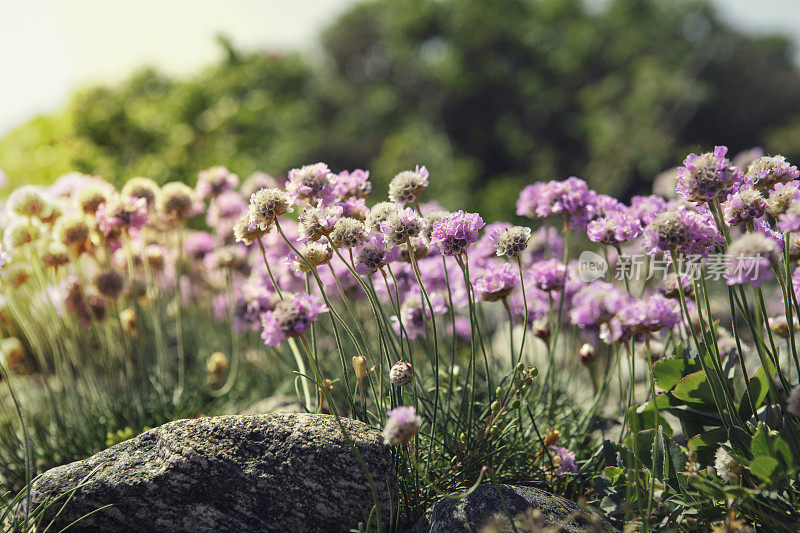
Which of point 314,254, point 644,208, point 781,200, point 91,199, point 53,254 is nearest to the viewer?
point 781,200

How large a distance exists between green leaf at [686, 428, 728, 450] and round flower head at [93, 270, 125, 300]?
2956 mm

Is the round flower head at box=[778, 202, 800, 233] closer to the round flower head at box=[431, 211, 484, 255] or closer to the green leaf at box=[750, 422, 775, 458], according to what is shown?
the green leaf at box=[750, 422, 775, 458]

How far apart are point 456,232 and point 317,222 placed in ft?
1.51

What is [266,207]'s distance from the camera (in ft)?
6.52

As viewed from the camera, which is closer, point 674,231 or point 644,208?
point 674,231

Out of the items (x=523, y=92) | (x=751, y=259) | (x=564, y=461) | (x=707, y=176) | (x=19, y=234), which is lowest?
(x=564, y=461)

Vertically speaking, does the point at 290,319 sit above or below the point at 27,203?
below

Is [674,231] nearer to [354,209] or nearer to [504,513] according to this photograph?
[504,513]

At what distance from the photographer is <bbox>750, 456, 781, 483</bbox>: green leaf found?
1.68 m

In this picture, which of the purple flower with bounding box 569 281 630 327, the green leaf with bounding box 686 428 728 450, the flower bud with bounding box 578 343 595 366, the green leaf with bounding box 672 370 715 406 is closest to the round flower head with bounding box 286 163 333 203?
the purple flower with bounding box 569 281 630 327

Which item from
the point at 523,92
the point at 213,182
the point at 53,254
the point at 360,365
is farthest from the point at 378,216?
the point at 523,92

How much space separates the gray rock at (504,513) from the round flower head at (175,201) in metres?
1.96

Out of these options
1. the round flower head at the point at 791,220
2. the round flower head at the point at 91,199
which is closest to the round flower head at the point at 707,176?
the round flower head at the point at 791,220

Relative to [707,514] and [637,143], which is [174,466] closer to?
[707,514]
